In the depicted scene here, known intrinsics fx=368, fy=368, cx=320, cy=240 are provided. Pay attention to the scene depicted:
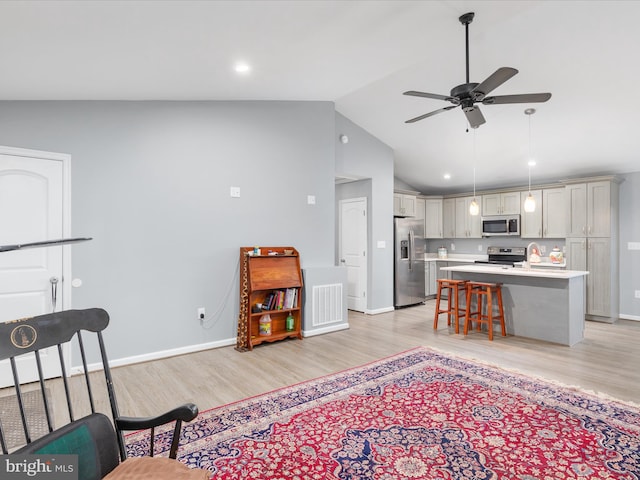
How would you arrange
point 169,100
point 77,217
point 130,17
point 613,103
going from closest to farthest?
point 130,17, point 77,217, point 169,100, point 613,103

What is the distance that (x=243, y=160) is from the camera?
4.48 metres

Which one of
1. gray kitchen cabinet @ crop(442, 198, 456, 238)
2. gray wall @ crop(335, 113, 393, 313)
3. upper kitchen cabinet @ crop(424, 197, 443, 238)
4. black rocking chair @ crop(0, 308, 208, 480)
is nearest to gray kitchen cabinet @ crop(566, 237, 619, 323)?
gray kitchen cabinet @ crop(442, 198, 456, 238)

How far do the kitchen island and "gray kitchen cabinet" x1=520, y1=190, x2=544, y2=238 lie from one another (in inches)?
81.2

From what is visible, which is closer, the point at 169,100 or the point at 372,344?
the point at 169,100

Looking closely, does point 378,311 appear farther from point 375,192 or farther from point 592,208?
point 592,208

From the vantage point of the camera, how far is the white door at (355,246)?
6305 millimetres

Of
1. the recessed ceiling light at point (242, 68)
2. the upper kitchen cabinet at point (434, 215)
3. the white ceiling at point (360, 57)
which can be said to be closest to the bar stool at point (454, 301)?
the white ceiling at point (360, 57)

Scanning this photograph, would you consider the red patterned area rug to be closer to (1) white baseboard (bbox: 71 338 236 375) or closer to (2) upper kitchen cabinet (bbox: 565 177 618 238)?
(1) white baseboard (bbox: 71 338 236 375)

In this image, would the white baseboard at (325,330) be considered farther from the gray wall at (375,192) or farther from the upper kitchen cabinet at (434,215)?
the upper kitchen cabinet at (434,215)

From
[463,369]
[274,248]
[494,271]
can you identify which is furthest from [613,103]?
[274,248]

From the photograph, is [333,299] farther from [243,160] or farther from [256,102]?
[256,102]

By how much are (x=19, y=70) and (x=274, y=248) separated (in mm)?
2876

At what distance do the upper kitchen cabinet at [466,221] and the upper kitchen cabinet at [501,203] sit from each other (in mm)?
289

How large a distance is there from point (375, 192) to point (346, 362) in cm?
325
